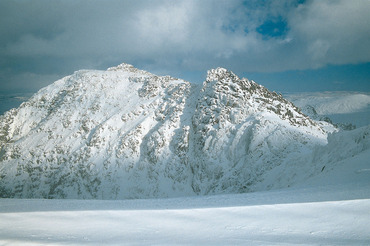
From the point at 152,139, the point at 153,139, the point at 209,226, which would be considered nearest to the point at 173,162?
the point at 153,139

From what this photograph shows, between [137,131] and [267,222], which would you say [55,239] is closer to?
[267,222]

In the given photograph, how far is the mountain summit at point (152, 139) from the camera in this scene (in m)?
37.0

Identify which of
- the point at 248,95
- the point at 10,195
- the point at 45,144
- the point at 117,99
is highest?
the point at 117,99

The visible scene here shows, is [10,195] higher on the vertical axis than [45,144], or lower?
lower

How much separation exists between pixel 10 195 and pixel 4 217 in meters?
51.2

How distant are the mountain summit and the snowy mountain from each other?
8.1 inches

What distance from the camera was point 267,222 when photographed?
22.4 feet

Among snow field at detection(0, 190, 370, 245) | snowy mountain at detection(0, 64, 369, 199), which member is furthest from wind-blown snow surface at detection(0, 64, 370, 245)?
snowy mountain at detection(0, 64, 369, 199)

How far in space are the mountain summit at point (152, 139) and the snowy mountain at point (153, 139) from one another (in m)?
0.21

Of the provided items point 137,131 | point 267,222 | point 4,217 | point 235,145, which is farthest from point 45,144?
point 267,222

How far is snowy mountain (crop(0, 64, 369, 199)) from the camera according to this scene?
1432 inches

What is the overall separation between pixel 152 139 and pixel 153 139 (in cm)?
28

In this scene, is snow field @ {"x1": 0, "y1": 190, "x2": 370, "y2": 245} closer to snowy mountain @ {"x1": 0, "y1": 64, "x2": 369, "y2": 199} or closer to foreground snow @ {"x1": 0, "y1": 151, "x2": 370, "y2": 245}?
foreground snow @ {"x1": 0, "y1": 151, "x2": 370, "y2": 245}

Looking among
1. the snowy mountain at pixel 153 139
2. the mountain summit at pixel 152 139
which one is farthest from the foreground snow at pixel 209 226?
the mountain summit at pixel 152 139
